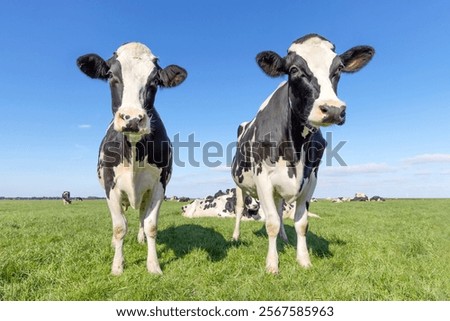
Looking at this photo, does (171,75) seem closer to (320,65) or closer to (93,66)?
(93,66)

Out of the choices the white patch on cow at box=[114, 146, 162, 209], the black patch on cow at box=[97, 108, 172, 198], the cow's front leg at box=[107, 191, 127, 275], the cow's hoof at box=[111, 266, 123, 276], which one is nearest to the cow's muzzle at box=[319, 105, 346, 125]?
the black patch on cow at box=[97, 108, 172, 198]

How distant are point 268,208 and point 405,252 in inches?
123

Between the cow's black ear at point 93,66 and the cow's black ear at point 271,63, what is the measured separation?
7.40 feet

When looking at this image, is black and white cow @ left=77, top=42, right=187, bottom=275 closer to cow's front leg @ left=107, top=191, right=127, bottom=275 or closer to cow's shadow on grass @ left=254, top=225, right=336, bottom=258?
cow's front leg @ left=107, top=191, right=127, bottom=275

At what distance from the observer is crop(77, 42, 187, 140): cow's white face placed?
404 centimetres

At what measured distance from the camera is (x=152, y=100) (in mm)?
4758

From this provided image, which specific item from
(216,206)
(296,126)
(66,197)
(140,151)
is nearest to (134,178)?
(140,151)

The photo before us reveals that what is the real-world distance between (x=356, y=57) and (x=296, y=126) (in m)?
1.46

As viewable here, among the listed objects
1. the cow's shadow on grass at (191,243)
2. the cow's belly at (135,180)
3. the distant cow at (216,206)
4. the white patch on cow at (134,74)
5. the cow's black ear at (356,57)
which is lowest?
the cow's shadow on grass at (191,243)

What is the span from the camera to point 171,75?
4.96 metres

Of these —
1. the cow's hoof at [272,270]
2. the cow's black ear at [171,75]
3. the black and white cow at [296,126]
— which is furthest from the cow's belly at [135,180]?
the cow's hoof at [272,270]

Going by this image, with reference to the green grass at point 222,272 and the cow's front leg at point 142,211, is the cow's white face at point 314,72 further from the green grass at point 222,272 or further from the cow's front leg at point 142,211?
the cow's front leg at point 142,211

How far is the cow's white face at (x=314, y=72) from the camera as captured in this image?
4098mm
